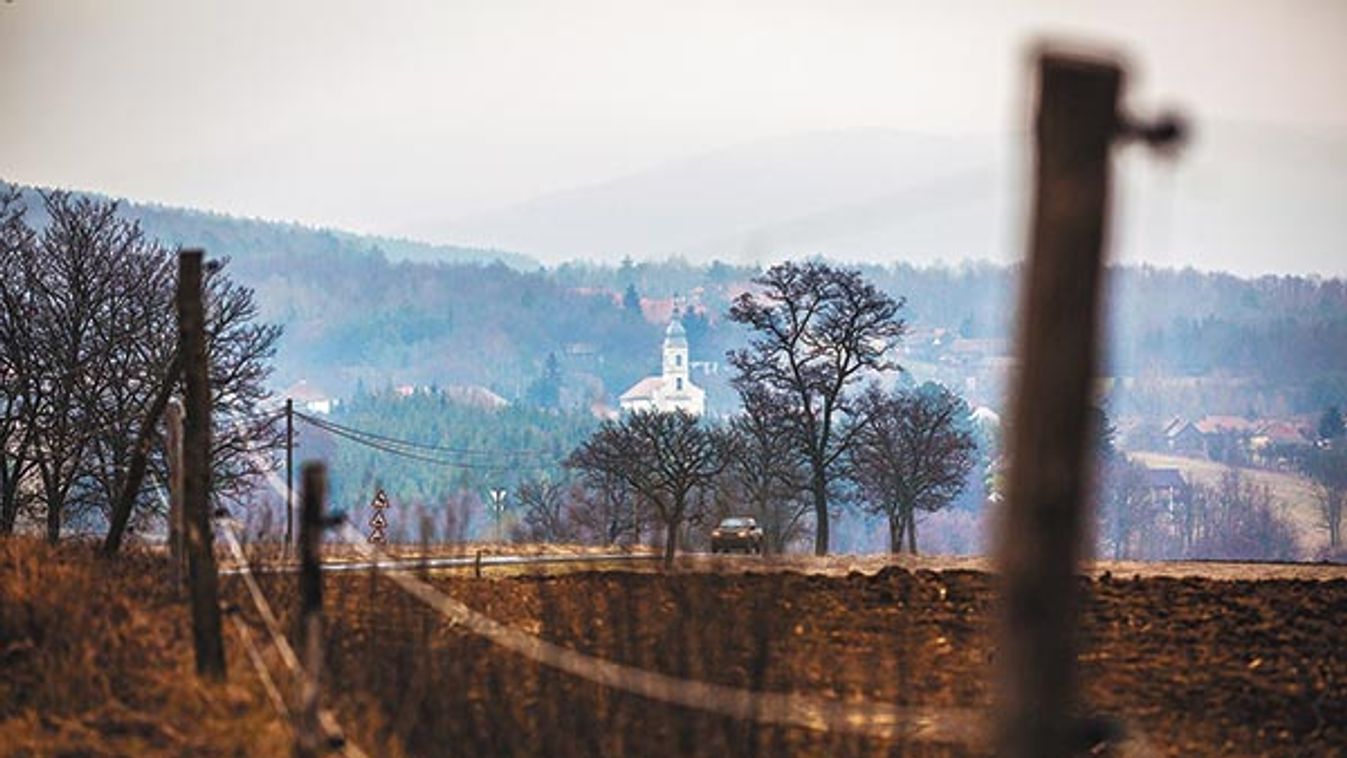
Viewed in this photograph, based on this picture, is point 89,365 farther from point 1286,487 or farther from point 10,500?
point 1286,487

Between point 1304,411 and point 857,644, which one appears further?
point 1304,411

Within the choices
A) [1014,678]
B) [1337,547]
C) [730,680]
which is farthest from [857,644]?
[1337,547]

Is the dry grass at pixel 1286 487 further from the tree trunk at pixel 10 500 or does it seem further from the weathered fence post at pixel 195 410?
the weathered fence post at pixel 195 410

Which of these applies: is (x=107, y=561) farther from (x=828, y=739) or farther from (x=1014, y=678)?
(x=1014, y=678)

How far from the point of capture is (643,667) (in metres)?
14.8

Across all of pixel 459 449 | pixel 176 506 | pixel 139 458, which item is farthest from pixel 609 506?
pixel 459 449

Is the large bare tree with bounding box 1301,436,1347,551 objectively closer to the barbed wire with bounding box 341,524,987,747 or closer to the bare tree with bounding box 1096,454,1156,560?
the bare tree with bounding box 1096,454,1156,560

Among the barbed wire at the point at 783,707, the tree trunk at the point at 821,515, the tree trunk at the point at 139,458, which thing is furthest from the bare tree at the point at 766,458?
the barbed wire at the point at 783,707

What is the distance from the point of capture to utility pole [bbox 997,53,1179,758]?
6.31m

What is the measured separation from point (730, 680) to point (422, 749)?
8.08 ft

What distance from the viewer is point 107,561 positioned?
→ 20.8m

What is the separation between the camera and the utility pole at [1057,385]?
248 inches

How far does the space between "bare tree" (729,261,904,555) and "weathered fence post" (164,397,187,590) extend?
49.5 m

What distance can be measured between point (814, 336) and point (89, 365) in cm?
2648
